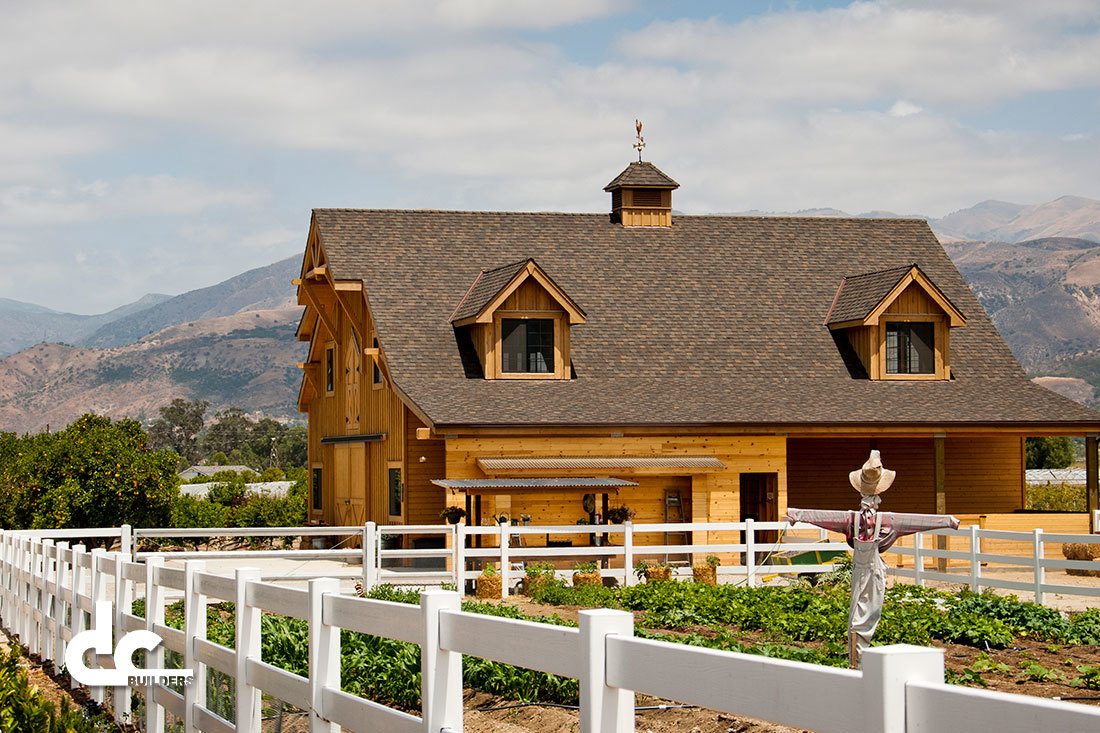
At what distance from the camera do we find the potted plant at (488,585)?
23297 mm

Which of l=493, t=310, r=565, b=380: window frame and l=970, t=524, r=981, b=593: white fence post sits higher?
l=493, t=310, r=565, b=380: window frame

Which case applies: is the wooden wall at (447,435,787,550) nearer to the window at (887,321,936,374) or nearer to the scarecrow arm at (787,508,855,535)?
the window at (887,321,936,374)

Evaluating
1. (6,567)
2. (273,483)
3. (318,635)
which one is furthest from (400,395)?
(273,483)

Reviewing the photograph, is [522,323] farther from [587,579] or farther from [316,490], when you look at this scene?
[316,490]

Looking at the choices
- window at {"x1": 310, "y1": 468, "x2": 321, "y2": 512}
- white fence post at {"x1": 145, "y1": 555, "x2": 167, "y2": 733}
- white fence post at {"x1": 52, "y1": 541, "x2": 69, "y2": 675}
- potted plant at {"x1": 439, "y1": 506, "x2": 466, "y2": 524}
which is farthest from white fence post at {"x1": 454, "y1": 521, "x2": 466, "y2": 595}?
window at {"x1": 310, "y1": 468, "x2": 321, "y2": 512}

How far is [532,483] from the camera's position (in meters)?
29.4

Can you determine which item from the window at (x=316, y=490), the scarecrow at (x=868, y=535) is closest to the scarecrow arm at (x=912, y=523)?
the scarecrow at (x=868, y=535)

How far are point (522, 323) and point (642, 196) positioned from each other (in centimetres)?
718

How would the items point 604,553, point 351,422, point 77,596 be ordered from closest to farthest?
point 77,596 → point 604,553 → point 351,422

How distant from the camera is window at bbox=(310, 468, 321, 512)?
1585 inches

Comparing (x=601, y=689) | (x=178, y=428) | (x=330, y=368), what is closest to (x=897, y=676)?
(x=601, y=689)

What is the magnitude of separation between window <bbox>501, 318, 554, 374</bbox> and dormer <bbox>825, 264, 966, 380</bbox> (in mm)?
7284

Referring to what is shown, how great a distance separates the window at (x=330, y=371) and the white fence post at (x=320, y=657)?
30.8 metres

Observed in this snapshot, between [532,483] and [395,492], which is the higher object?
[532,483]
